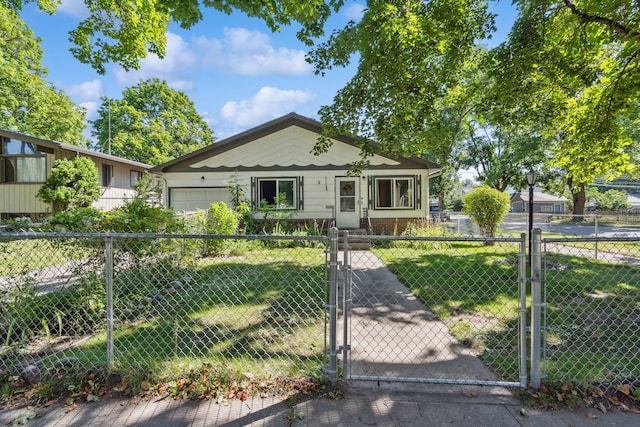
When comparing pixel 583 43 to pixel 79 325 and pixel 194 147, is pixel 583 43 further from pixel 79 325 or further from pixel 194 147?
pixel 194 147

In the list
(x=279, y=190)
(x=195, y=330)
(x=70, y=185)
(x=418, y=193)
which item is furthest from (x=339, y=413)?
(x=70, y=185)

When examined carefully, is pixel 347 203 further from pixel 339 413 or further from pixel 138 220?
pixel 339 413

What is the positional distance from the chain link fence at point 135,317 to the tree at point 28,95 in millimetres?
17600

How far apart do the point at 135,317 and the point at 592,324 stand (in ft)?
18.7

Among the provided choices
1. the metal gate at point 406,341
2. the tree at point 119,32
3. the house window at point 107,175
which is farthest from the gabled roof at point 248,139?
the metal gate at point 406,341

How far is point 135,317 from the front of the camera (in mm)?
4047

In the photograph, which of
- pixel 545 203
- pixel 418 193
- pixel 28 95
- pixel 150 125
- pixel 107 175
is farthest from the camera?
pixel 545 203

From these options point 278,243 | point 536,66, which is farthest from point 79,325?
point 536,66

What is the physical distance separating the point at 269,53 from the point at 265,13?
5.56 metres

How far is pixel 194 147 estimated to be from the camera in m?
34.7

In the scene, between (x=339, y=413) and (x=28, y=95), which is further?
(x=28, y=95)

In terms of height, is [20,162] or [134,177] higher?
[20,162]

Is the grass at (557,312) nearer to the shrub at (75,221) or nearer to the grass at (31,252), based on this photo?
the grass at (31,252)

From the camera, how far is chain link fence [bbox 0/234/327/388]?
2838mm
